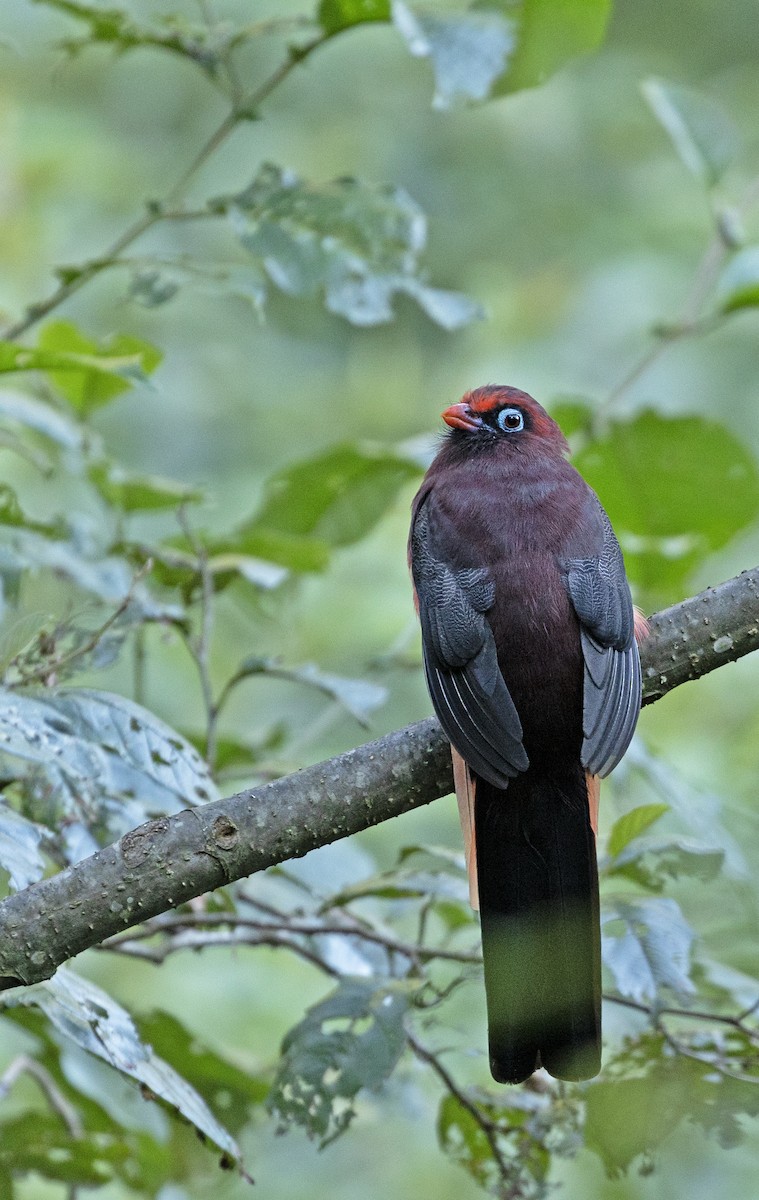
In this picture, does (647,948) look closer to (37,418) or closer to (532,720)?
(532,720)

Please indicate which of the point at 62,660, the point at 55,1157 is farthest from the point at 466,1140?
the point at 62,660

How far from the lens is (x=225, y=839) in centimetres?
205

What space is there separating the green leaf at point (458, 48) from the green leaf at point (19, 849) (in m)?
1.81

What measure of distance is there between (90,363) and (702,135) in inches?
73.7

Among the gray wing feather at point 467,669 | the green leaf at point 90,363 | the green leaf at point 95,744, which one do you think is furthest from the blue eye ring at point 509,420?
the green leaf at point 95,744

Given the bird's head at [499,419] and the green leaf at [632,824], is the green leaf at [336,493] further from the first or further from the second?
the green leaf at [632,824]

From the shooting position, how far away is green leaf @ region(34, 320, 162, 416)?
9.07 feet

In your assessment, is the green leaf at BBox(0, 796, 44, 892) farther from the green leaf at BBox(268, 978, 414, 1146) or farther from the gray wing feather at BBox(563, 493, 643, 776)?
the gray wing feather at BBox(563, 493, 643, 776)

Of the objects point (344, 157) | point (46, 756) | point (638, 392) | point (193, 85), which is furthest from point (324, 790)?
point (193, 85)

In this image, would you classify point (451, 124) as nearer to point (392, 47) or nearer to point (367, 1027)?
point (392, 47)

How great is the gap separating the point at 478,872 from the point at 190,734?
1.00 metres

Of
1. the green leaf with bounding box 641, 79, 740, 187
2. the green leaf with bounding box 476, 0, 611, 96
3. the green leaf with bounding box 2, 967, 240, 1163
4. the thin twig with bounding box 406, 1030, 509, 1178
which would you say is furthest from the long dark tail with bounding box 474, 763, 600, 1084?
the green leaf with bounding box 641, 79, 740, 187

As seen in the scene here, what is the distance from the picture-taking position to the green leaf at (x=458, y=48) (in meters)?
3.00

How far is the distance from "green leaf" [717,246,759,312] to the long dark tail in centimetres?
145
